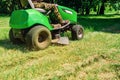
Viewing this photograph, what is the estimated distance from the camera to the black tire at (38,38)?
8.96 m

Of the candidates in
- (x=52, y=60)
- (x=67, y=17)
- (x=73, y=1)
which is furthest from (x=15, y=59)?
(x=73, y=1)

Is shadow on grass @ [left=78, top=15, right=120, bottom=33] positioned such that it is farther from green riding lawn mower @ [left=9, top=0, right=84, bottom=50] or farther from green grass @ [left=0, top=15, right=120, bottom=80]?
green riding lawn mower @ [left=9, top=0, right=84, bottom=50]

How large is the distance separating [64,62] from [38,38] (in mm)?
1849

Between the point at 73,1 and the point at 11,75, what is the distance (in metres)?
23.7

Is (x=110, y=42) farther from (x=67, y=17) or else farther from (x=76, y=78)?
(x=76, y=78)

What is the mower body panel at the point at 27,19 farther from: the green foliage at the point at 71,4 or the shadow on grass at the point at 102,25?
the green foliage at the point at 71,4

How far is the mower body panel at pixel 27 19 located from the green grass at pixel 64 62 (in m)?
0.69

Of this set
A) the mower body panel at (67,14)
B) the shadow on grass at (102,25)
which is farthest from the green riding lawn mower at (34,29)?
the shadow on grass at (102,25)

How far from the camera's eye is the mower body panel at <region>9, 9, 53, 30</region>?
909 cm

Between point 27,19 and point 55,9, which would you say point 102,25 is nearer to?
point 55,9

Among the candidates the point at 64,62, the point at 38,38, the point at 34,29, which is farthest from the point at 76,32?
the point at 64,62

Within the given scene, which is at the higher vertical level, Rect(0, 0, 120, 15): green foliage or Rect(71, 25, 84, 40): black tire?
Rect(71, 25, 84, 40): black tire

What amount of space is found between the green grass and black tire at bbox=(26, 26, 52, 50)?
17 cm

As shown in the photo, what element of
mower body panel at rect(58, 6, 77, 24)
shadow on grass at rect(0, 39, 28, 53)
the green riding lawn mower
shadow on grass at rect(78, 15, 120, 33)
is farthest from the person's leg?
shadow on grass at rect(78, 15, 120, 33)
